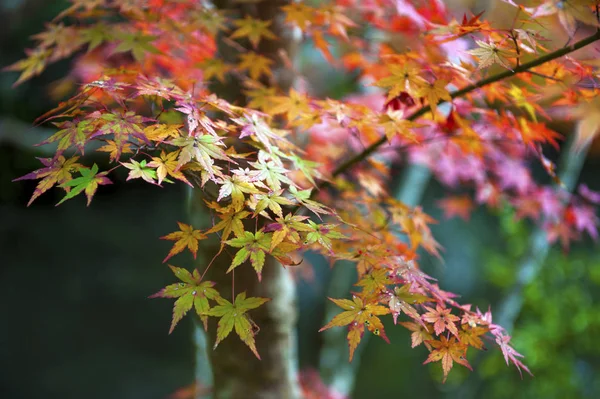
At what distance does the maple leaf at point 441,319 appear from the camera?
1011 millimetres

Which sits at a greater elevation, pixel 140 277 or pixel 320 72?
pixel 320 72

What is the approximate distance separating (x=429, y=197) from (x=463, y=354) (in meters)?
4.83

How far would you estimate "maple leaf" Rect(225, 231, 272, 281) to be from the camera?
3.07 feet

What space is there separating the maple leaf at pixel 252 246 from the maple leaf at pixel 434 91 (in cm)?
54

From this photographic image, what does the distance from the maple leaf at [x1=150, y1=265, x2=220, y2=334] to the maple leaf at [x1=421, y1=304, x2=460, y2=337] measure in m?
0.45

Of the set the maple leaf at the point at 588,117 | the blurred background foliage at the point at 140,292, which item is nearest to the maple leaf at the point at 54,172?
the maple leaf at the point at 588,117

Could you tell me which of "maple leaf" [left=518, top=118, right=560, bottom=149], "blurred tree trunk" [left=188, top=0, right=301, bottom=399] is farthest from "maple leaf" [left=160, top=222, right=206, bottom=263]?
"maple leaf" [left=518, top=118, right=560, bottom=149]

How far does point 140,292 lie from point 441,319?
14.7ft

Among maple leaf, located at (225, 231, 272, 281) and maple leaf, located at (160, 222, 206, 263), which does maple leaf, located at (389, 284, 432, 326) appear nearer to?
maple leaf, located at (225, 231, 272, 281)

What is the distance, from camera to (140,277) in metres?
5.07

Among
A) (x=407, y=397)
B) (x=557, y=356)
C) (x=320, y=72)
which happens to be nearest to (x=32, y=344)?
(x=407, y=397)

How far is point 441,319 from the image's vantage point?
3.37 feet

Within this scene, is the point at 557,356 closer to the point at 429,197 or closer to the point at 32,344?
the point at 429,197

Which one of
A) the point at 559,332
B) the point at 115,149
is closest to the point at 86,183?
the point at 115,149
